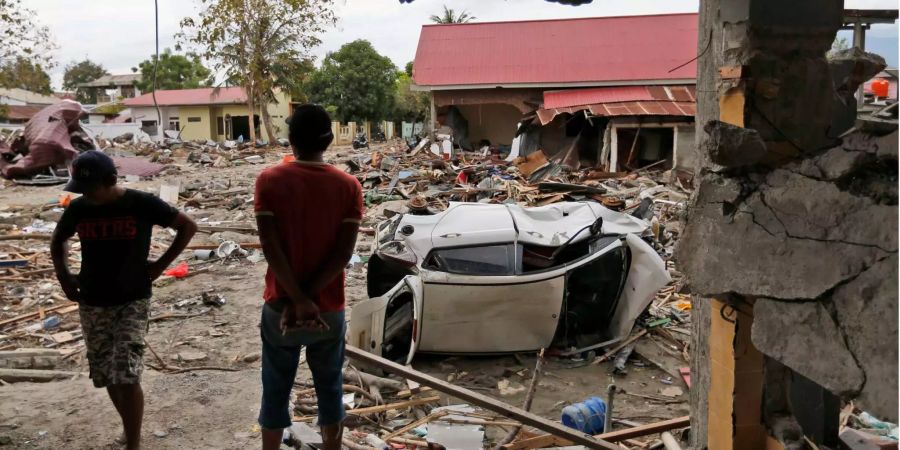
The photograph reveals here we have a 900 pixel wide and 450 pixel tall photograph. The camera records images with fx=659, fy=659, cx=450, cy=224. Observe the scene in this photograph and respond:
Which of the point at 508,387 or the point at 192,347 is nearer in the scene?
the point at 508,387

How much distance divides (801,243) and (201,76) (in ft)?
224

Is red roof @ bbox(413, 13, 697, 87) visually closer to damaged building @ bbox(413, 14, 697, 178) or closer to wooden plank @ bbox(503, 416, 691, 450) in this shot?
damaged building @ bbox(413, 14, 697, 178)

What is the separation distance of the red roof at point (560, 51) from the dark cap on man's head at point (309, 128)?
928 inches

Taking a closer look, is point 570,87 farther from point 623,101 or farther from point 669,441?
point 669,441

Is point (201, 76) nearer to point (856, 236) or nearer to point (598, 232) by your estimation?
point (598, 232)

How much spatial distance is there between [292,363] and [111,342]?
1191 mm

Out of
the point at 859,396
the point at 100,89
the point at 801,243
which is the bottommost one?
the point at 859,396

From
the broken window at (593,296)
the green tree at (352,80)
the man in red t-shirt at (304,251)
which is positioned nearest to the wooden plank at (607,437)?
the man in red t-shirt at (304,251)

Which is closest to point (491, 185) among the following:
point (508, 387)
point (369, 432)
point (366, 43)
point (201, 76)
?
point (508, 387)

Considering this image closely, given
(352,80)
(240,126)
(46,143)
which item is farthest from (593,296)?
(240,126)

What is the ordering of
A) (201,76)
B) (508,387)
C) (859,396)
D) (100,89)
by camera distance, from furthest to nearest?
(100,89), (201,76), (508,387), (859,396)

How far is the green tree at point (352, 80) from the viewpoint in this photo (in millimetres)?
45250

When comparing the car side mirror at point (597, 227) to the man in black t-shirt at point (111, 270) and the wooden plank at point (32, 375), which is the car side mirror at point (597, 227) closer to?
the man in black t-shirt at point (111, 270)

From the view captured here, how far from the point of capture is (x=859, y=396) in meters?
1.75
